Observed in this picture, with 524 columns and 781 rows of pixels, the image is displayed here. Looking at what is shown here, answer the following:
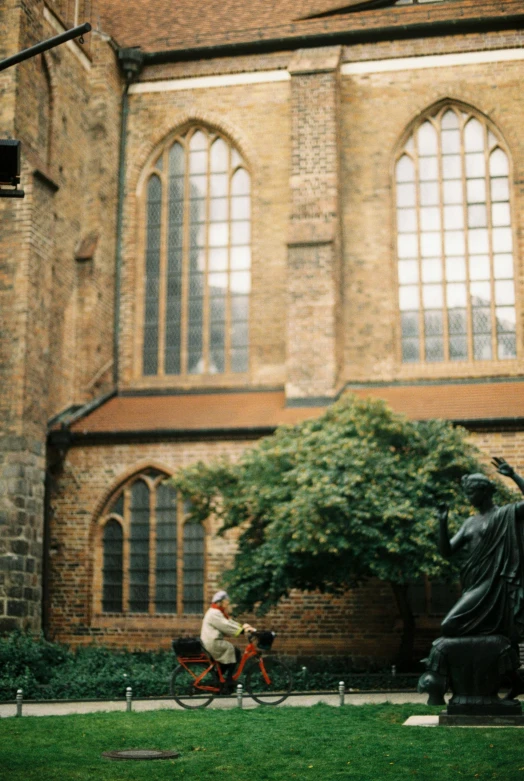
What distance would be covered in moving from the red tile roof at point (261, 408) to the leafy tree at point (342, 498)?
2.53 metres

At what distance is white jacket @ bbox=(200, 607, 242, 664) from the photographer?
1367cm

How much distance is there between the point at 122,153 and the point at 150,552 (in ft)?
31.8

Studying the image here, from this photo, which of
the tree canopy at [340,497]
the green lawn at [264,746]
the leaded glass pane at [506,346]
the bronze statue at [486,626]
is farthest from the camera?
the leaded glass pane at [506,346]

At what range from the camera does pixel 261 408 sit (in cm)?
2136

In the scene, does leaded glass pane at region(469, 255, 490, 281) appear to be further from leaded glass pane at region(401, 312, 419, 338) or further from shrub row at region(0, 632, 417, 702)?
shrub row at region(0, 632, 417, 702)

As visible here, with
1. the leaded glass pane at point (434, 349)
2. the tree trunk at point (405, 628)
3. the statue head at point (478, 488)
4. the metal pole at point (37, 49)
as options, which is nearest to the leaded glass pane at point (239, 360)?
the leaded glass pane at point (434, 349)

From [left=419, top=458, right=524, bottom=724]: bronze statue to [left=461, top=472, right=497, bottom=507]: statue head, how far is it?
10 millimetres

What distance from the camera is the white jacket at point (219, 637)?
13.7 m

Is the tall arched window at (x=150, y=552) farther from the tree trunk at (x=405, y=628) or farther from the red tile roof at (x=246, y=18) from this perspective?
the red tile roof at (x=246, y=18)

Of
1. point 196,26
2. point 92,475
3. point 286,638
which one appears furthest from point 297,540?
point 196,26

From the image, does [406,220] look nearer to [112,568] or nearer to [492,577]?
[112,568]

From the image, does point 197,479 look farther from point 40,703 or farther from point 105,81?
point 105,81

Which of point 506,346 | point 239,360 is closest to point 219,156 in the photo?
point 239,360

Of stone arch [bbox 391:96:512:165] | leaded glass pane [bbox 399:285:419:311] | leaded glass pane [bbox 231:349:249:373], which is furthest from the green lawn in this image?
stone arch [bbox 391:96:512:165]
